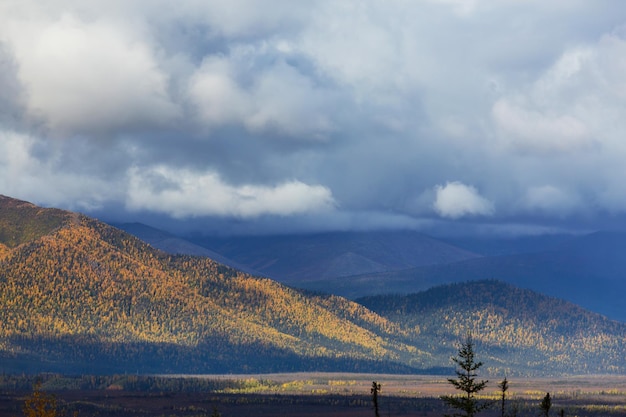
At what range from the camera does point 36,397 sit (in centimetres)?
13188

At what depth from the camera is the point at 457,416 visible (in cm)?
15625

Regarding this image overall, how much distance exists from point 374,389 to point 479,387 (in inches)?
562

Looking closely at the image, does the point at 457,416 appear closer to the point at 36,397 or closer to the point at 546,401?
the point at 546,401

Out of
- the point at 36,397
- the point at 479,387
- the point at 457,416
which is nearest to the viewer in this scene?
the point at 36,397

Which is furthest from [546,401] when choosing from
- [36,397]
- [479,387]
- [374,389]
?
[36,397]

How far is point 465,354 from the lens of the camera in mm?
139750

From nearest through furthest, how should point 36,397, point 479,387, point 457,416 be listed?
point 36,397
point 479,387
point 457,416

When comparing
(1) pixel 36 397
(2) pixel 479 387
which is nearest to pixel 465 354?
(2) pixel 479 387

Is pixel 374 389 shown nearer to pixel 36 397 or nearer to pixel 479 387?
pixel 479 387

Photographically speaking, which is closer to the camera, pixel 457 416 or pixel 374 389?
pixel 374 389

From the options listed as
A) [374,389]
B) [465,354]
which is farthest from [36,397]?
[465,354]

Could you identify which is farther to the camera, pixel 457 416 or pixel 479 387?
pixel 457 416

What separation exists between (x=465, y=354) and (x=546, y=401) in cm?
1483

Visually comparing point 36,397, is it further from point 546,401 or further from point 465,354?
point 546,401
